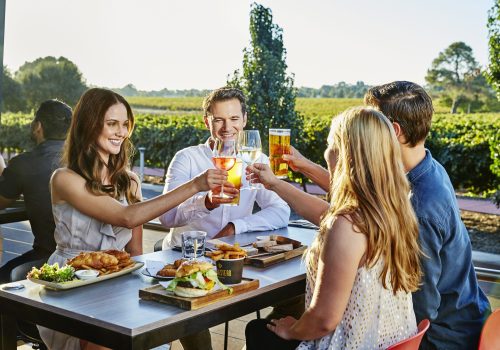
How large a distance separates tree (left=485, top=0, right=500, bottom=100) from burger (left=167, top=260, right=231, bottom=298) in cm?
600

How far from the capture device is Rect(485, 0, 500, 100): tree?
24.1 ft

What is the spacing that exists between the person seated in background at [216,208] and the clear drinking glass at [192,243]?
2.25ft

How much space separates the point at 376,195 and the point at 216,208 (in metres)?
1.54

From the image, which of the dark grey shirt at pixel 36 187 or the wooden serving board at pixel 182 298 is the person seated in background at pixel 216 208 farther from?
the wooden serving board at pixel 182 298

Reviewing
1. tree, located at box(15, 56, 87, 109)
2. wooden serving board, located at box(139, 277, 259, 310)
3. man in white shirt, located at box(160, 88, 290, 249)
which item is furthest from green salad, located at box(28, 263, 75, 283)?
tree, located at box(15, 56, 87, 109)

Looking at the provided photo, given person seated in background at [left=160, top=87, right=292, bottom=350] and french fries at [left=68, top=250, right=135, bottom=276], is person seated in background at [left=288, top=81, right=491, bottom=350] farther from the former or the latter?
person seated in background at [left=160, top=87, right=292, bottom=350]

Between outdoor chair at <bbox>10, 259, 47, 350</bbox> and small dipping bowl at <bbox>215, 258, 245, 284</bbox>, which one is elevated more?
small dipping bowl at <bbox>215, 258, 245, 284</bbox>

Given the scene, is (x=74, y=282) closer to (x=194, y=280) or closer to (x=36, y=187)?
(x=194, y=280)

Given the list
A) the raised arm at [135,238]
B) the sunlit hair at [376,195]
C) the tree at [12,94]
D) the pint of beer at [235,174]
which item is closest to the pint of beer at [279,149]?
the pint of beer at [235,174]

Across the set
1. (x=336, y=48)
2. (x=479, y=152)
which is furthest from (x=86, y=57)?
(x=479, y=152)

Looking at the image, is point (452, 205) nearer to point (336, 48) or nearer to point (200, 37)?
point (336, 48)

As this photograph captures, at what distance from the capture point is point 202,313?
2008mm

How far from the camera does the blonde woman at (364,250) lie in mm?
2002

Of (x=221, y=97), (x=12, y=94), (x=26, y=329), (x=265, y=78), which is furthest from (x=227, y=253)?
(x=12, y=94)
